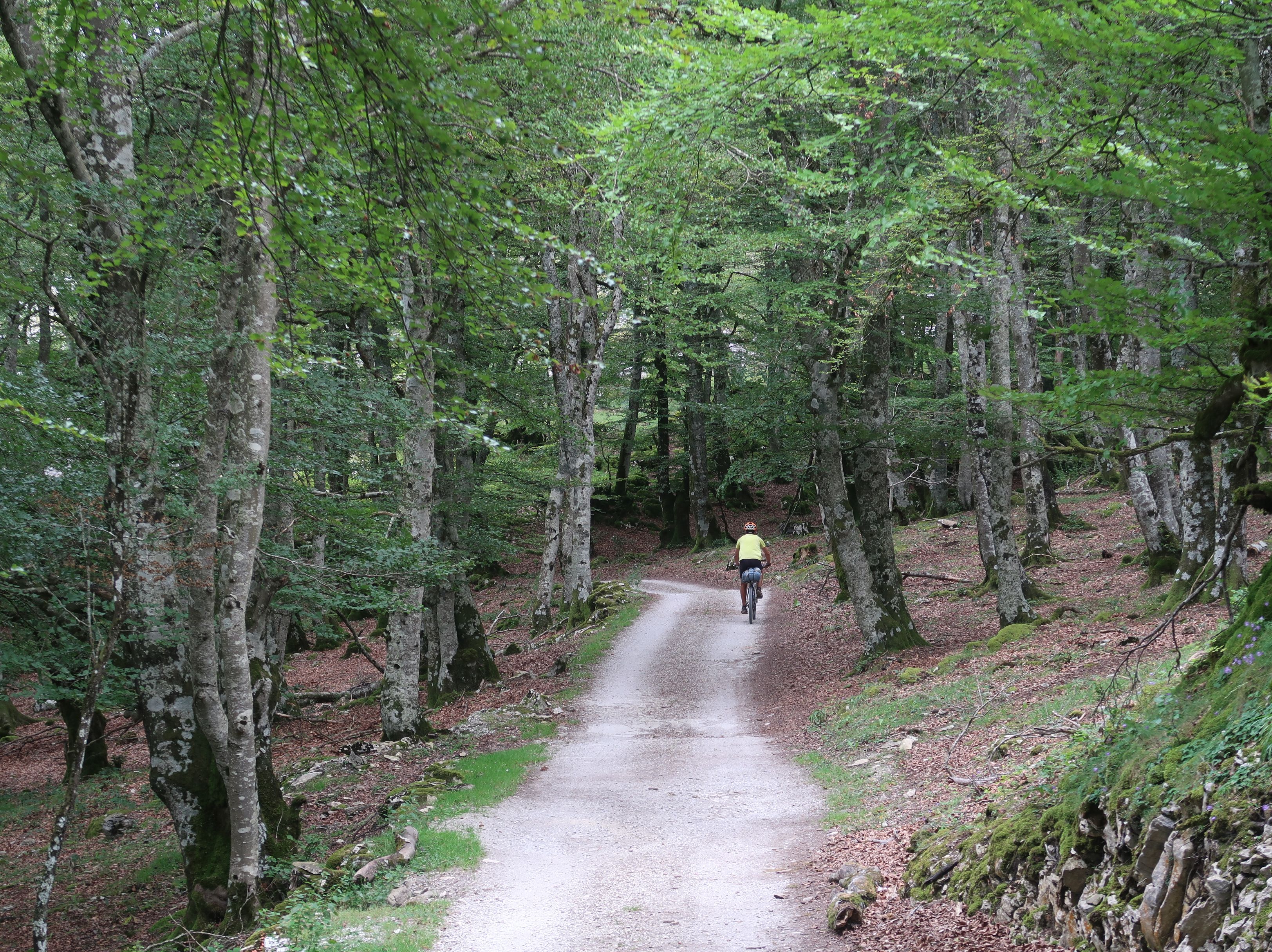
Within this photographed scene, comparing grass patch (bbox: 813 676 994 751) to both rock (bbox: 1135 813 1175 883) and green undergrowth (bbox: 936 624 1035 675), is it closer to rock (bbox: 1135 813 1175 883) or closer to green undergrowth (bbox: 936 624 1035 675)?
green undergrowth (bbox: 936 624 1035 675)

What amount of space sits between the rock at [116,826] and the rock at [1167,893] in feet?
42.7

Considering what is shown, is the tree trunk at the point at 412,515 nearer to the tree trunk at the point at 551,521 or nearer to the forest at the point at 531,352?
the forest at the point at 531,352

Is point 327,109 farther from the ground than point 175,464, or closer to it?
farther from the ground

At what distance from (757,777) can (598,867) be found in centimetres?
310

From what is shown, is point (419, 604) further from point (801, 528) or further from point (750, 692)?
point (801, 528)

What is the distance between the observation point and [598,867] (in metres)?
7.12

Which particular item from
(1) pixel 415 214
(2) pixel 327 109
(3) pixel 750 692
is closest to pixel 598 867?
(1) pixel 415 214

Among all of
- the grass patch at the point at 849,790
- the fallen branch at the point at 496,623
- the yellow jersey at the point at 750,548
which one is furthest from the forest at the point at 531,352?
the fallen branch at the point at 496,623

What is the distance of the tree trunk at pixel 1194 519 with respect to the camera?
11656mm

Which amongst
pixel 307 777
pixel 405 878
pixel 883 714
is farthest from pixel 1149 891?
pixel 307 777

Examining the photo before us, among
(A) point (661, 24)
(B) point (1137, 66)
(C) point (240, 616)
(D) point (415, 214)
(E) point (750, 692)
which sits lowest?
(E) point (750, 692)

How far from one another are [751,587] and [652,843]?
38.7 feet

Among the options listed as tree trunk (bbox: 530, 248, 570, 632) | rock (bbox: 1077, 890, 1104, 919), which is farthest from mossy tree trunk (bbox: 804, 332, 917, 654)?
rock (bbox: 1077, 890, 1104, 919)

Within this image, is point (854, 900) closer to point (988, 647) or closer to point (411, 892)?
point (411, 892)
